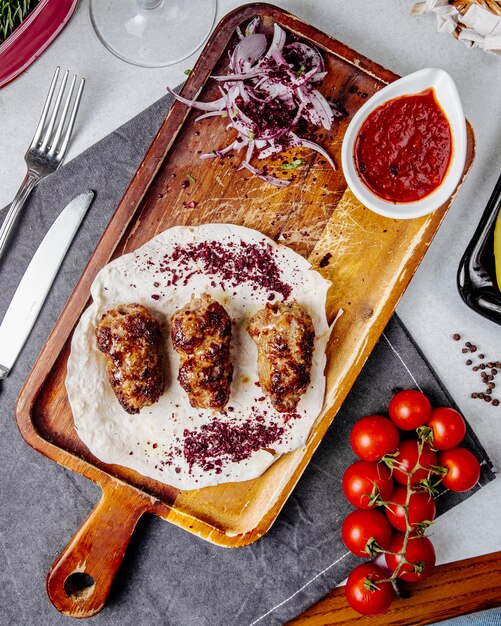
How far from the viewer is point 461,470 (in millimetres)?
4086

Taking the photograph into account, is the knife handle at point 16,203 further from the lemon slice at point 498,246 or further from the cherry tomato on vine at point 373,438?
the lemon slice at point 498,246

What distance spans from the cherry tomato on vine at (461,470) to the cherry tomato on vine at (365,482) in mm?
365

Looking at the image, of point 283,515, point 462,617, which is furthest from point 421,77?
point 462,617

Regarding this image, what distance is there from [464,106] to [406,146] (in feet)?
2.70

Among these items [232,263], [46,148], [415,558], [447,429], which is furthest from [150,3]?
[415,558]

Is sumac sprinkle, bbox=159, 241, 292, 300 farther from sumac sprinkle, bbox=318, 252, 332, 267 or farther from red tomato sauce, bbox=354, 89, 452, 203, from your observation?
red tomato sauce, bbox=354, 89, 452, 203

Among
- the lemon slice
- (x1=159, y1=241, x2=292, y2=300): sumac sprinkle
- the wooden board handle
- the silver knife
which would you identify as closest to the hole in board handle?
the wooden board handle

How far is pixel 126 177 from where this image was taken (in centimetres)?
438

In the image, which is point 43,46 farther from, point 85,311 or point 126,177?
point 85,311

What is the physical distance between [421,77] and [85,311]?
2453mm

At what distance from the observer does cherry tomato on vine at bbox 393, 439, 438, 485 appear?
4.18 metres

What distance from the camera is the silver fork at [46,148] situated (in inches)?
171

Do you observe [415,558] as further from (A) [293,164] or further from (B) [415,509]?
(A) [293,164]

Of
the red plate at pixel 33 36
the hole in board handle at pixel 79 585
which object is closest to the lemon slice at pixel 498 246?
the red plate at pixel 33 36
